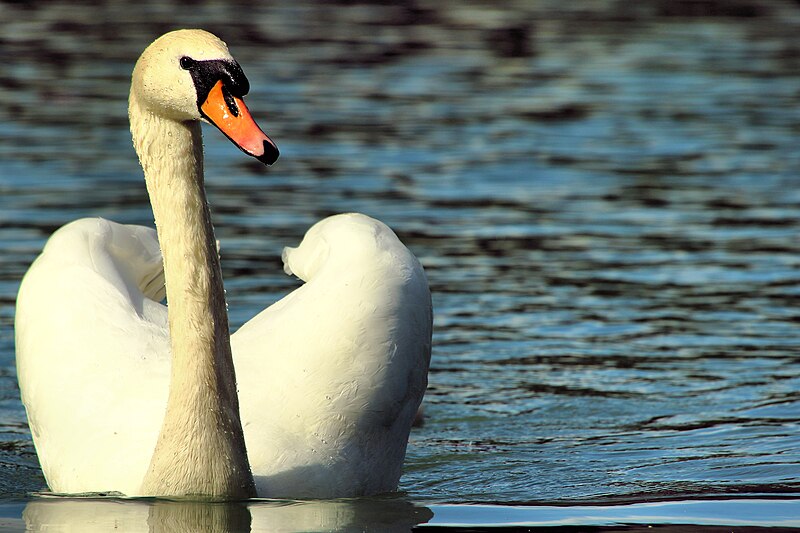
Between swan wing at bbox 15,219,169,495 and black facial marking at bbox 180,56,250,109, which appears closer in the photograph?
black facial marking at bbox 180,56,250,109

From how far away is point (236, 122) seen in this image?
518 centimetres

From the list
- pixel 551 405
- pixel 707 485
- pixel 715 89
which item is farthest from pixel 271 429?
pixel 715 89

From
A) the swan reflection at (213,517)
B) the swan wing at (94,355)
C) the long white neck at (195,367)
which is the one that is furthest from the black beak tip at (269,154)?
the swan wing at (94,355)

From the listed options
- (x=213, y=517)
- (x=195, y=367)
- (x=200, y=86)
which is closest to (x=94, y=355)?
(x=195, y=367)

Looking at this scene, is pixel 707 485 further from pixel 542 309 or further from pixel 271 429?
pixel 542 309

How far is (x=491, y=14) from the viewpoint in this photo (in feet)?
85.5

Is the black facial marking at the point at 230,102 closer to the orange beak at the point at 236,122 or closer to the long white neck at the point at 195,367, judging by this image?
the orange beak at the point at 236,122

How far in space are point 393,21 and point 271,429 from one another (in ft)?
65.9

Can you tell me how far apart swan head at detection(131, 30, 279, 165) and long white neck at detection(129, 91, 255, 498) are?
7.3 inches

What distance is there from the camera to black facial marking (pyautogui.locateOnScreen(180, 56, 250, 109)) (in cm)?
526

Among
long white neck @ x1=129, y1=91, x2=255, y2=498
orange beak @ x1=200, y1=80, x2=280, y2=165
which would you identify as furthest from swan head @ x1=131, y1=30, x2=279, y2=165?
long white neck @ x1=129, y1=91, x2=255, y2=498

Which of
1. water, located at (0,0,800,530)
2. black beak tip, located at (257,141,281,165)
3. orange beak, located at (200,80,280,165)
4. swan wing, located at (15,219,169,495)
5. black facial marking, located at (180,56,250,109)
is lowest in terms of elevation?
water, located at (0,0,800,530)

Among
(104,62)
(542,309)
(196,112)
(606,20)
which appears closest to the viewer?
(196,112)

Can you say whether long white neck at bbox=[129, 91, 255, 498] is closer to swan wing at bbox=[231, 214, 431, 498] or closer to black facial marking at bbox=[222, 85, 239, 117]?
swan wing at bbox=[231, 214, 431, 498]
